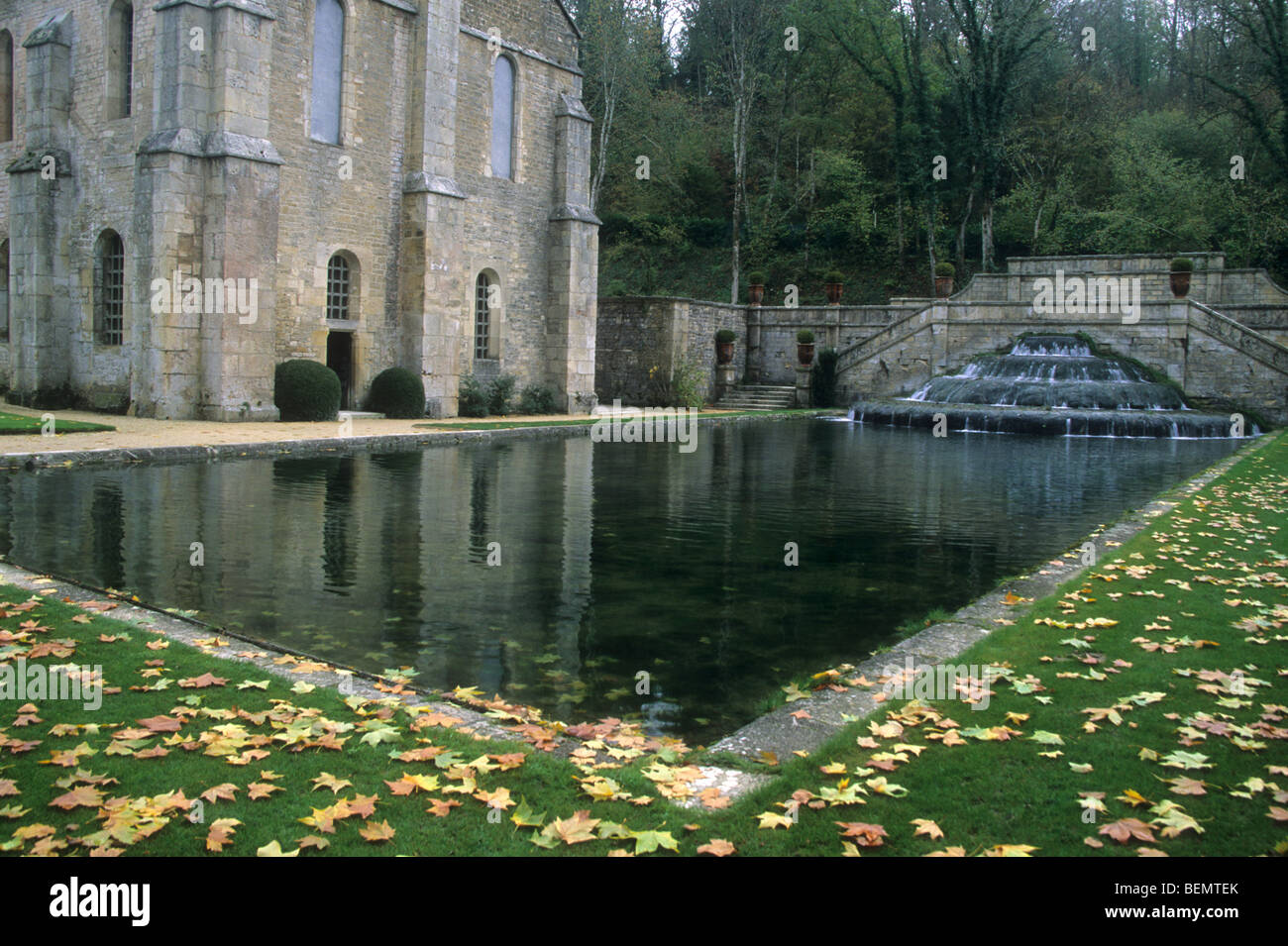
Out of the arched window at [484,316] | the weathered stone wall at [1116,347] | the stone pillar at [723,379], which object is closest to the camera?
the arched window at [484,316]

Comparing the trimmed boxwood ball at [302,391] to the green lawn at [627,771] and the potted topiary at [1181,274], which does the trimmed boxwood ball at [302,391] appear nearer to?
A: the green lawn at [627,771]

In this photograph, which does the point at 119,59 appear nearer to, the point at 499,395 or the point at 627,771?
the point at 499,395

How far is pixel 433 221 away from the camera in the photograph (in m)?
27.8

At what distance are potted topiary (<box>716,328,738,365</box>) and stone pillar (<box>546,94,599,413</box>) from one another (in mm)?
6801

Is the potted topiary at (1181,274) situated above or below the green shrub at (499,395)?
above

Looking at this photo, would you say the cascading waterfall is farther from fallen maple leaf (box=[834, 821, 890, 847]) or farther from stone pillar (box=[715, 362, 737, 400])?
fallen maple leaf (box=[834, 821, 890, 847])

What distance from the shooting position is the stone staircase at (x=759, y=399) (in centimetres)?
3806

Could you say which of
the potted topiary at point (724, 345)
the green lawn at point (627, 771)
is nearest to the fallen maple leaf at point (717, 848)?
the green lawn at point (627, 771)

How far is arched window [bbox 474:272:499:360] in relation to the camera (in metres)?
30.9

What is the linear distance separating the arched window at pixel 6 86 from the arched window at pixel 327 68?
8906 millimetres

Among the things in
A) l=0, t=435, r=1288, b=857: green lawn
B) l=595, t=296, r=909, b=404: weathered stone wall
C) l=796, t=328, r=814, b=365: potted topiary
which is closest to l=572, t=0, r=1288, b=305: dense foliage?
l=595, t=296, r=909, b=404: weathered stone wall

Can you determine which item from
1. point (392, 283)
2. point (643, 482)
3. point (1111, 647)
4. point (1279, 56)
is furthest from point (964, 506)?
point (1279, 56)

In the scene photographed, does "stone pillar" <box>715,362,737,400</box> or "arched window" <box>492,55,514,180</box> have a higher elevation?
"arched window" <box>492,55,514,180</box>

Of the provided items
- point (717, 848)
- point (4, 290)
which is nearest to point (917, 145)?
point (4, 290)
